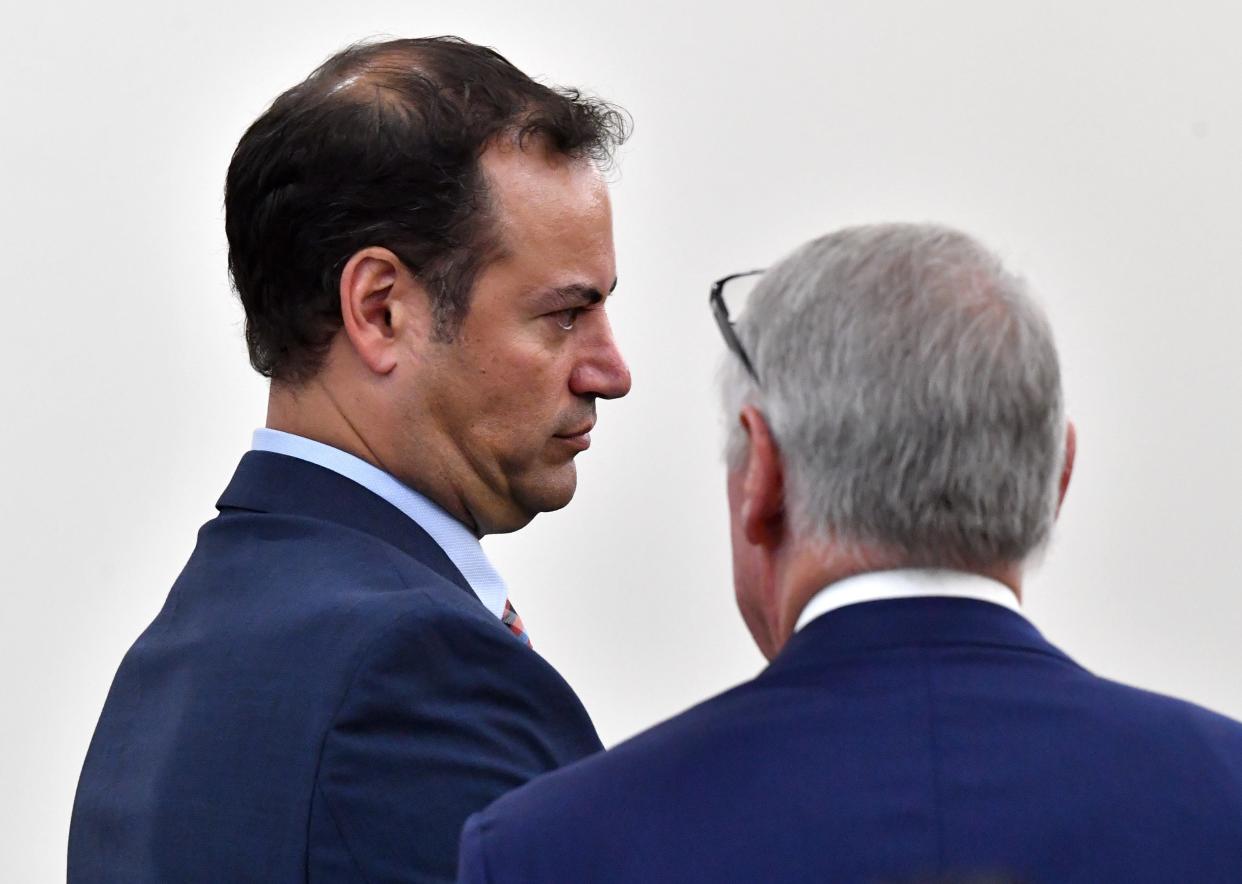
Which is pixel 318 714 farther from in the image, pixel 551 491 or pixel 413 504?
pixel 551 491

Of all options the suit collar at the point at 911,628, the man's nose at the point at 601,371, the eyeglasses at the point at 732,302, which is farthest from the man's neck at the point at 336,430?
the suit collar at the point at 911,628

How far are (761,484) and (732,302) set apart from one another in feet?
0.39

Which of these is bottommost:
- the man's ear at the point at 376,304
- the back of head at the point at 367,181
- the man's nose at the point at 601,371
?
the man's nose at the point at 601,371

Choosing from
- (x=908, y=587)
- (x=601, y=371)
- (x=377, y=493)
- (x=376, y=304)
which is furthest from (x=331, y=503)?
(x=908, y=587)

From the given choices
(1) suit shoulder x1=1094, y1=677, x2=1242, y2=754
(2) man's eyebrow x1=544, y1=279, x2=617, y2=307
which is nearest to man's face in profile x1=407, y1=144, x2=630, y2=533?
(2) man's eyebrow x1=544, y1=279, x2=617, y2=307

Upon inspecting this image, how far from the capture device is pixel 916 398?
37.4 inches

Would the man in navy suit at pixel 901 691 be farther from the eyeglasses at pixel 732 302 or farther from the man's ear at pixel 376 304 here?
the man's ear at pixel 376 304

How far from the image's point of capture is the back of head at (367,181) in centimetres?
151

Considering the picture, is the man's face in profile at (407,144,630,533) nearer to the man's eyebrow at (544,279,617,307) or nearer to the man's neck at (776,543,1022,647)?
the man's eyebrow at (544,279,617,307)

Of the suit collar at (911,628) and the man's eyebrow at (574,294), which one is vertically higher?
the man's eyebrow at (574,294)

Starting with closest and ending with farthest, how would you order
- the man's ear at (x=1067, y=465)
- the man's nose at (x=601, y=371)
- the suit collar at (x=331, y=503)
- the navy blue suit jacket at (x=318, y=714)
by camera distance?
the man's ear at (x=1067, y=465) < the navy blue suit jacket at (x=318, y=714) < the suit collar at (x=331, y=503) < the man's nose at (x=601, y=371)

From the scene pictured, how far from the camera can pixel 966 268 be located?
975mm

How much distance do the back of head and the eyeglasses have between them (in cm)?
47

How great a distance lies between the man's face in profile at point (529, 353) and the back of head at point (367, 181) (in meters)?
0.02
